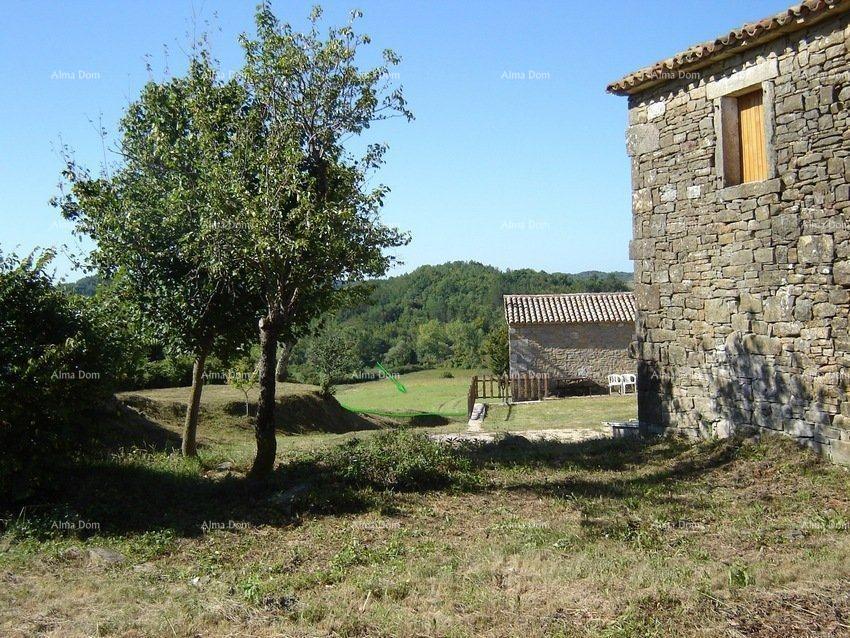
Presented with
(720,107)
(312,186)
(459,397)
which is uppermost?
(720,107)

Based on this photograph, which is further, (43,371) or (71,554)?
(43,371)

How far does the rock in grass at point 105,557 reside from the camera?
6473 millimetres

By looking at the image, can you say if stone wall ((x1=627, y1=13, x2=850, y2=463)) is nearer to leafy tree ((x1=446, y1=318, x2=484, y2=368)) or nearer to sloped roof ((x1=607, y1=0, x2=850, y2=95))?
sloped roof ((x1=607, y1=0, x2=850, y2=95))

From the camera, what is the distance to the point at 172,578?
6090 millimetres

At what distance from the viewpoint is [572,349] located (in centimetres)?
2892

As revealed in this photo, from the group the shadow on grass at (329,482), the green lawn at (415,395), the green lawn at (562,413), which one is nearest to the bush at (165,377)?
the green lawn at (415,395)

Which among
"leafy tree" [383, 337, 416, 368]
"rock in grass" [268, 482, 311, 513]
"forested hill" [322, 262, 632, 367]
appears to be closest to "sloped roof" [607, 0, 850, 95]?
"rock in grass" [268, 482, 311, 513]

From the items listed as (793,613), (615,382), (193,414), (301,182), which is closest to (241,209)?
(301,182)

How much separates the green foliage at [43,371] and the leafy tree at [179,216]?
1681 millimetres

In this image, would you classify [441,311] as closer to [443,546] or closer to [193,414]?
[193,414]

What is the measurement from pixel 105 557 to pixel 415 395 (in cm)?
3253

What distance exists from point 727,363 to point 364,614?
24.5 feet

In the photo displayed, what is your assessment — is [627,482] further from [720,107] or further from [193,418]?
[193,418]

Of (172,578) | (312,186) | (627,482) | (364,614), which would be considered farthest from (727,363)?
(172,578)
